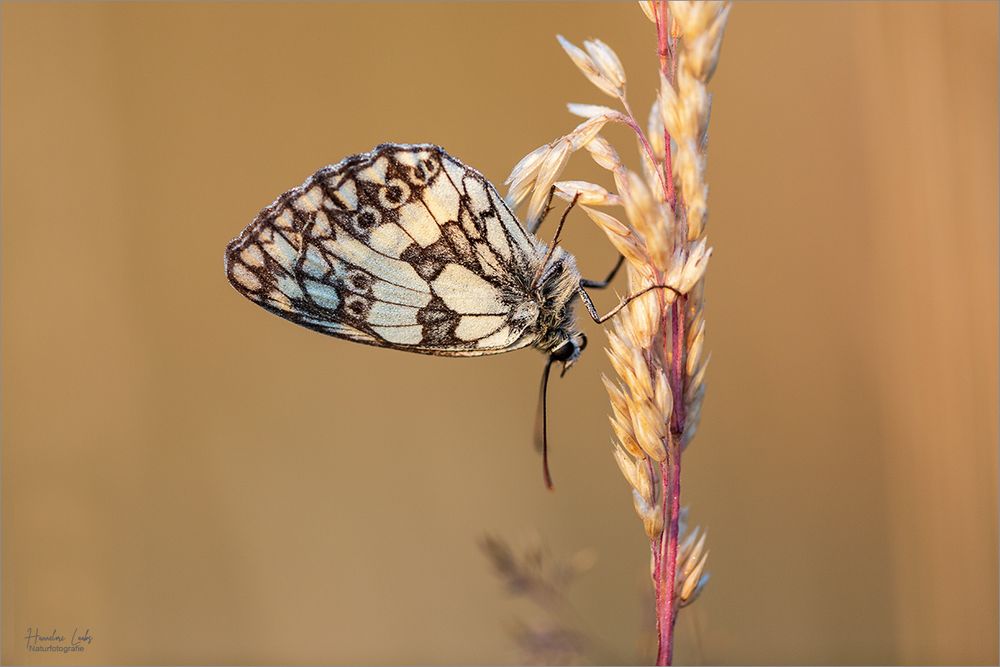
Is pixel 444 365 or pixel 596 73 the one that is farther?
pixel 444 365

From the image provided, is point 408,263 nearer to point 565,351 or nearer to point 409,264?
point 409,264

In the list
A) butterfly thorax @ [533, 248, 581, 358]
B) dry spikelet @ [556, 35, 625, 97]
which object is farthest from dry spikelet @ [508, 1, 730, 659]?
butterfly thorax @ [533, 248, 581, 358]

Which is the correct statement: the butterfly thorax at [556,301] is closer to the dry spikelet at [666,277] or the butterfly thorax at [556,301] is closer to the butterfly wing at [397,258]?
the butterfly wing at [397,258]

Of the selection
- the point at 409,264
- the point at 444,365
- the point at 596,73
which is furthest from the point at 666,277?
the point at 444,365
